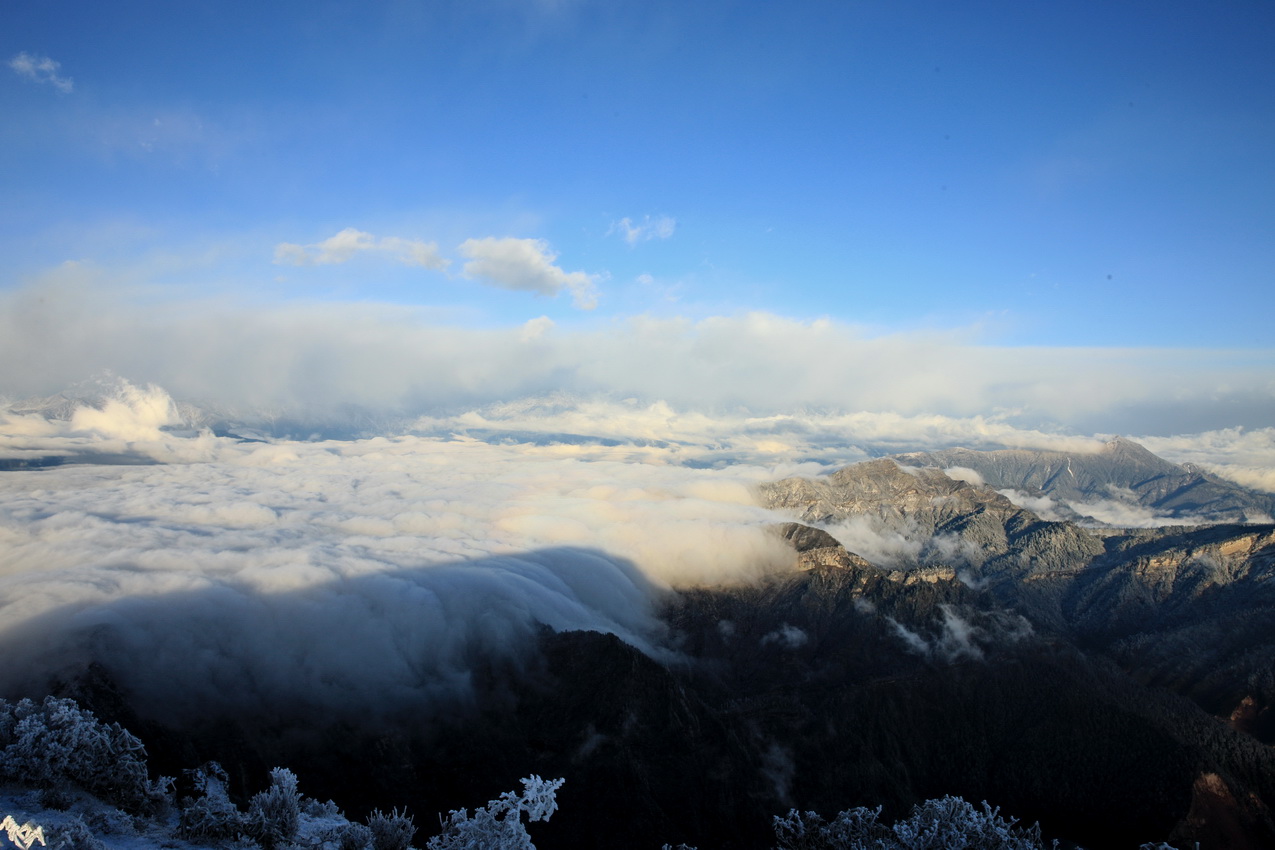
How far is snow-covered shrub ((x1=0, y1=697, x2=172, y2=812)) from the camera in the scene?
57.2 metres

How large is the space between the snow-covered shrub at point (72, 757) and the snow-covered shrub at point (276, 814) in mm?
14446

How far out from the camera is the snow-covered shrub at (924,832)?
50000 mm

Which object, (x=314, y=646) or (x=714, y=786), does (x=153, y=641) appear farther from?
(x=714, y=786)

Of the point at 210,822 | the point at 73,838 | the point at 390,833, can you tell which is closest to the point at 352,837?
the point at 390,833

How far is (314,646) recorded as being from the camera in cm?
16600

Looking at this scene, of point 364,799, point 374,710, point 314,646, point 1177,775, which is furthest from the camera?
point 1177,775

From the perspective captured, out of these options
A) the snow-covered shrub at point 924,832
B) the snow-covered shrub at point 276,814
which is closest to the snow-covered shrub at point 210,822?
the snow-covered shrub at point 276,814

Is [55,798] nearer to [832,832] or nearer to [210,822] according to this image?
[210,822]

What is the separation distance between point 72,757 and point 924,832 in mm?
81127

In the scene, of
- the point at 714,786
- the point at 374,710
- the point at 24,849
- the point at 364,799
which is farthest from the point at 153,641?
the point at 714,786

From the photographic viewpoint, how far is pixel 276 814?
58.7 m

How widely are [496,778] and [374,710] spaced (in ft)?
123

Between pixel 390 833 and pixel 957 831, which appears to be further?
pixel 390 833

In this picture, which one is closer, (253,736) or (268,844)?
(268,844)
